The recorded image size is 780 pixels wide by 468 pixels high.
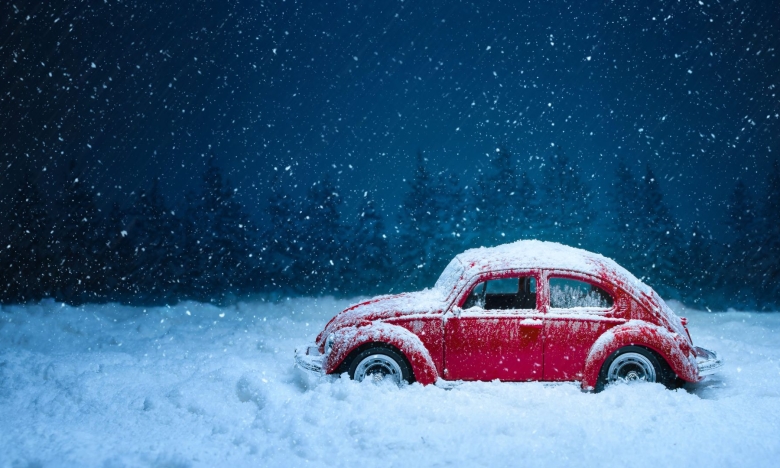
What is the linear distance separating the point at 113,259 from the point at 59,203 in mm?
5769

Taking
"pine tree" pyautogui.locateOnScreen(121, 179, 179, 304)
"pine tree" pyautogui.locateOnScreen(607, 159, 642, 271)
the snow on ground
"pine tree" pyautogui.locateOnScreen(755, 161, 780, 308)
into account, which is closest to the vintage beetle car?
the snow on ground

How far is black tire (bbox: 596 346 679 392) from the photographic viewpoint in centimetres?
565

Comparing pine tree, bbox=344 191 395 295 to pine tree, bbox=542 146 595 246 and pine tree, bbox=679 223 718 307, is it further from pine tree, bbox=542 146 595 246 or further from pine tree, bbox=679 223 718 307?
pine tree, bbox=679 223 718 307

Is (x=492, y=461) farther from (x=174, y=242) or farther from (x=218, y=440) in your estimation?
(x=174, y=242)

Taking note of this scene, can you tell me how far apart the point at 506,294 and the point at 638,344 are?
1622 mm

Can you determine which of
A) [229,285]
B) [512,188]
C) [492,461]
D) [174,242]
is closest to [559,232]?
[512,188]

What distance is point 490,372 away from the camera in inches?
226

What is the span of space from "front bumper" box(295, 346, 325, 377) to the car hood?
214 millimetres

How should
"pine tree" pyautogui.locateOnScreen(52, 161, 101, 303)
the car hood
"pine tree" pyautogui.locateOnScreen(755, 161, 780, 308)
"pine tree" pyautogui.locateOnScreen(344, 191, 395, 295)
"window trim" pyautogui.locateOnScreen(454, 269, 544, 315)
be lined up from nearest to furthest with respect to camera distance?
"window trim" pyautogui.locateOnScreen(454, 269, 544, 315), the car hood, "pine tree" pyautogui.locateOnScreen(52, 161, 101, 303), "pine tree" pyautogui.locateOnScreen(344, 191, 395, 295), "pine tree" pyautogui.locateOnScreen(755, 161, 780, 308)

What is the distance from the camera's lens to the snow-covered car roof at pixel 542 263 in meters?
5.90

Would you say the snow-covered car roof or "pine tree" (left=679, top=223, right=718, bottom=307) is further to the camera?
"pine tree" (left=679, top=223, right=718, bottom=307)

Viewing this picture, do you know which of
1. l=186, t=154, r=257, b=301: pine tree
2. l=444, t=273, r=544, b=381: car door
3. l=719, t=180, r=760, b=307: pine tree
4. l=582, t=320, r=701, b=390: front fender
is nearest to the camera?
l=582, t=320, r=701, b=390: front fender

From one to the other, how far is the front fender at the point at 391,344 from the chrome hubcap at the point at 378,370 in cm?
17

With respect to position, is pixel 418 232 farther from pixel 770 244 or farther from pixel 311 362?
pixel 311 362
